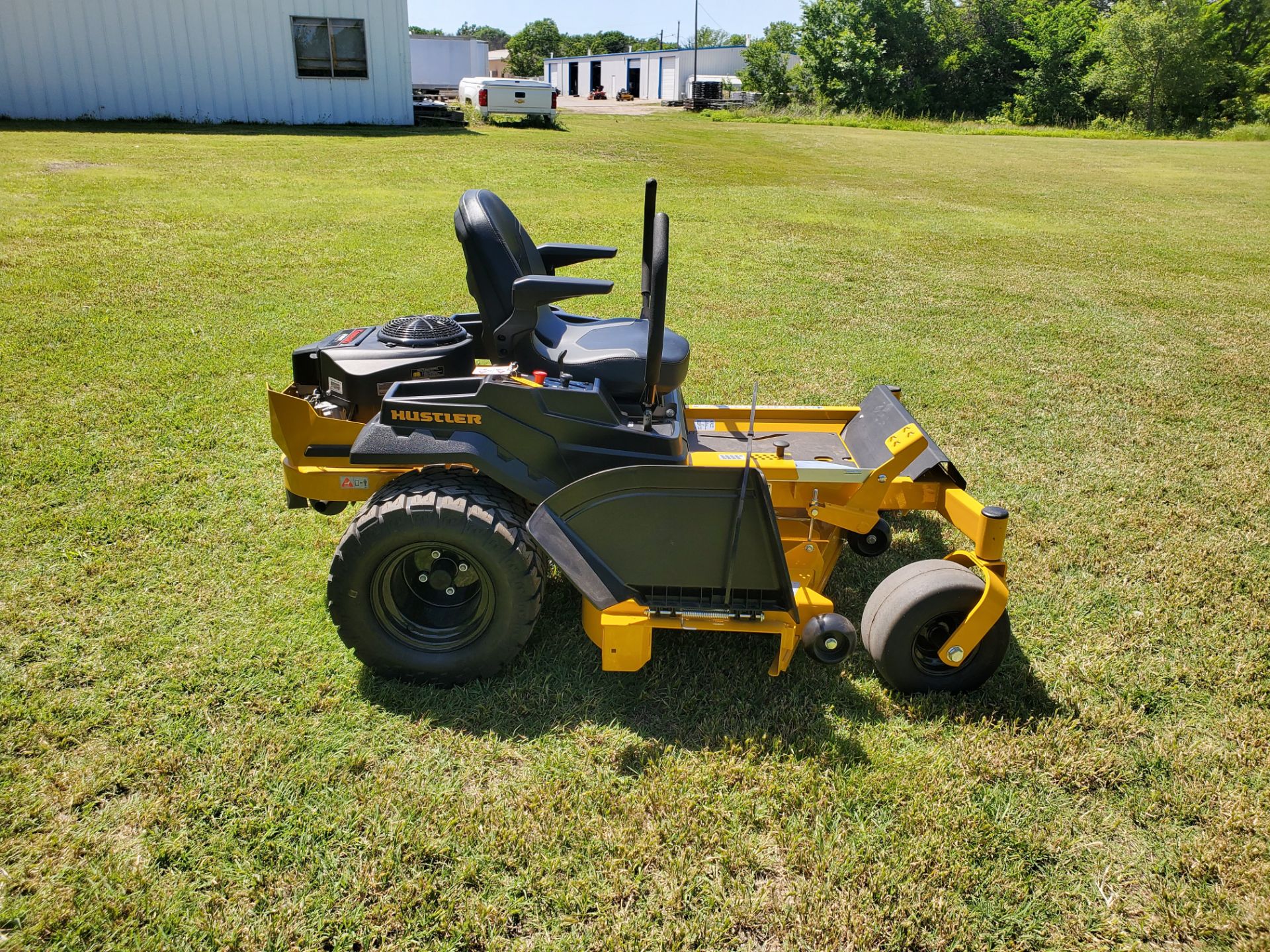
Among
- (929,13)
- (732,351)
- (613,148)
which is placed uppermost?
(929,13)

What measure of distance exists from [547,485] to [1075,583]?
2493 mm

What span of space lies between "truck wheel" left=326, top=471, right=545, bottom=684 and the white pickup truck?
2275 cm

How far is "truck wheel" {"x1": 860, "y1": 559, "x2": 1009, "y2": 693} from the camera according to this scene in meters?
3.04

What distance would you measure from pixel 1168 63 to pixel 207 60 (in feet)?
123

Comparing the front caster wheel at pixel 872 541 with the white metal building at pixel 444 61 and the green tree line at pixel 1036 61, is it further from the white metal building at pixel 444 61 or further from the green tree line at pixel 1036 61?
the white metal building at pixel 444 61

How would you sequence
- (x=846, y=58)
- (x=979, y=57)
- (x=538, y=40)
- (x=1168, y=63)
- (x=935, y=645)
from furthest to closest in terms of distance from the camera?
(x=538, y=40) → (x=979, y=57) → (x=846, y=58) → (x=1168, y=63) → (x=935, y=645)

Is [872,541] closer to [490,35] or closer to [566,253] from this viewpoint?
[566,253]

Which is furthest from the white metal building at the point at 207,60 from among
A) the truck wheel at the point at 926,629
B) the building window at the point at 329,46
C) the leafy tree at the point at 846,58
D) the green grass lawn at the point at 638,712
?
the leafy tree at the point at 846,58

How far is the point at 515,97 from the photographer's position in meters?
23.7

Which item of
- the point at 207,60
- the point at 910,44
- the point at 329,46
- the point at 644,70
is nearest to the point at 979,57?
the point at 910,44

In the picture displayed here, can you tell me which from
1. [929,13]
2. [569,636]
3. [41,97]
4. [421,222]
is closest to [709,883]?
[569,636]

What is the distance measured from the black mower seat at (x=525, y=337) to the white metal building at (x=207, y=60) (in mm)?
17963

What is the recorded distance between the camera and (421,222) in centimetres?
1130

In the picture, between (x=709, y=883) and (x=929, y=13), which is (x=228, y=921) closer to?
(x=709, y=883)
